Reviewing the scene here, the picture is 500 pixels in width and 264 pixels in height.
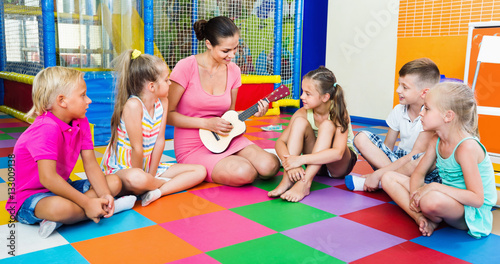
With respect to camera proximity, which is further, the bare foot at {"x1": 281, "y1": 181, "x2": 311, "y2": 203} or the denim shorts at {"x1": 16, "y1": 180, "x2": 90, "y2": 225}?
the bare foot at {"x1": 281, "y1": 181, "x2": 311, "y2": 203}

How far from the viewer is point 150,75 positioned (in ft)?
6.46

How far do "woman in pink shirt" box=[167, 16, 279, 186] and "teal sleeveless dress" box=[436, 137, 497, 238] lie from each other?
0.92m

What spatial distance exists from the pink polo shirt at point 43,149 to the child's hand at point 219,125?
0.71m

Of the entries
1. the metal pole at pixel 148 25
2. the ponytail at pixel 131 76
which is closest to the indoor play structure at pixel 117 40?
the metal pole at pixel 148 25

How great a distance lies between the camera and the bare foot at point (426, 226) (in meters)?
1.55

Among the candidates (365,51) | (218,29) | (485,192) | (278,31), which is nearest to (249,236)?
(485,192)

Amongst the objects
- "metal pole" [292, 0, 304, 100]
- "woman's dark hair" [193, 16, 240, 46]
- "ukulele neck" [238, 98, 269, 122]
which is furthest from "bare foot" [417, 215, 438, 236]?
"metal pole" [292, 0, 304, 100]

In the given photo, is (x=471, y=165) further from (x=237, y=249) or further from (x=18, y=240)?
(x=18, y=240)

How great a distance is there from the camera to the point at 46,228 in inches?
58.6

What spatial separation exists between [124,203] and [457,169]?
1324mm

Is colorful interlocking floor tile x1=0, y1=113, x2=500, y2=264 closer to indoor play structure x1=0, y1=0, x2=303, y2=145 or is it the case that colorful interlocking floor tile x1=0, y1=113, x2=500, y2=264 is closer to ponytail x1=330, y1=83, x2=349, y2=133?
ponytail x1=330, y1=83, x2=349, y2=133

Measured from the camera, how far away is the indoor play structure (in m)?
3.63

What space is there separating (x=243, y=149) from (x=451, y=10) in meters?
2.80

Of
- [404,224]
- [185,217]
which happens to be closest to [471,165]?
[404,224]
